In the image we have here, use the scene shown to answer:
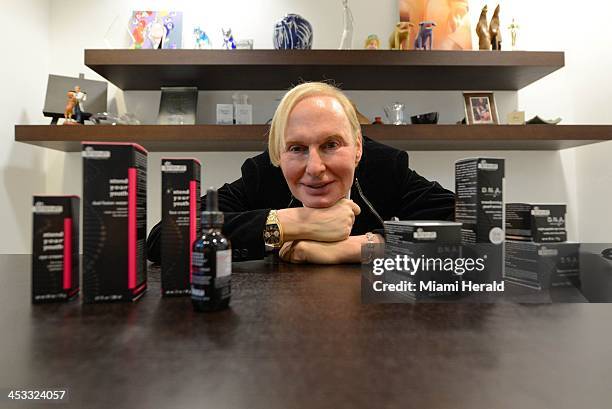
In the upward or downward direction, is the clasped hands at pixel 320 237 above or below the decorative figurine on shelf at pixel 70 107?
below

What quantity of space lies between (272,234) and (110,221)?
59 centimetres

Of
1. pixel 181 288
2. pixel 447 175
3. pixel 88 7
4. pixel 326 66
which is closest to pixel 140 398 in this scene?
pixel 181 288

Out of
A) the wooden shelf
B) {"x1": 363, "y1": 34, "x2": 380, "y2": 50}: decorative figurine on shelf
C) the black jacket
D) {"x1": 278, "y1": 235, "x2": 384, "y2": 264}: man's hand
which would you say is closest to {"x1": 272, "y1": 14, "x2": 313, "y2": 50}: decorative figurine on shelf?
{"x1": 363, "y1": 34, "x2": 380, "y2": 50}: decorative figurine on shelf

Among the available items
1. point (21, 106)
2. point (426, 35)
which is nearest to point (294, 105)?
point (426, 35)

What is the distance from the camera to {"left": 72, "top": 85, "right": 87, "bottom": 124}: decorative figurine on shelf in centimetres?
249

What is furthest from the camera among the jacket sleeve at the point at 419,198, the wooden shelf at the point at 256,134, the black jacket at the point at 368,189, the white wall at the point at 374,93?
the white wall at the point at 374,93

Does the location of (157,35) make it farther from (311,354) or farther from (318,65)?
(311,354)

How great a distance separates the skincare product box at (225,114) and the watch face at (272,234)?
1.54 meters

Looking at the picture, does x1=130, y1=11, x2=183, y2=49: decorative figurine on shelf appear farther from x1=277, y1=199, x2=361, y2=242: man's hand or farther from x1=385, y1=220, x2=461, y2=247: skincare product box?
x1=385, y1=220, x2=461, y2=247: skincare product box

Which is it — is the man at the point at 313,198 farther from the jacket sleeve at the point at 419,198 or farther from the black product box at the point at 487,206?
the black product box at the point at 487,206

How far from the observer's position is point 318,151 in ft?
4.23

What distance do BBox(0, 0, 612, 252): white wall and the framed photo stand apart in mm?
129

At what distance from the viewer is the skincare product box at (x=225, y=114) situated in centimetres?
256

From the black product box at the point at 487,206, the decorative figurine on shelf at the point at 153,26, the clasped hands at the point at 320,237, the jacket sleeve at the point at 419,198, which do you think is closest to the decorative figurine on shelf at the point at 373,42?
the jacket sleeve at the point at 419,198
